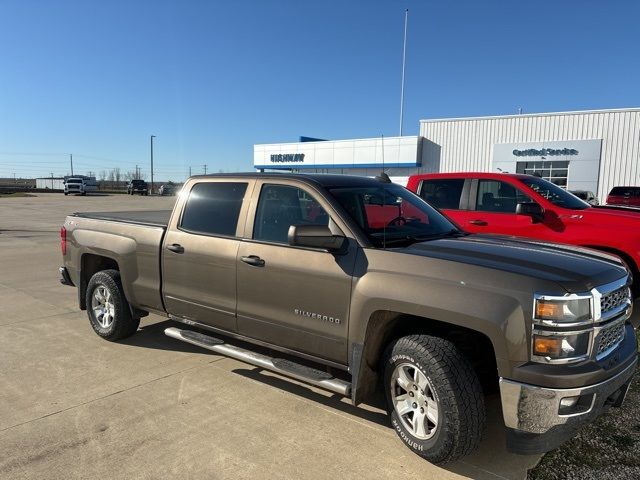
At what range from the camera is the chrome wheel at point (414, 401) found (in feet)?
10.2

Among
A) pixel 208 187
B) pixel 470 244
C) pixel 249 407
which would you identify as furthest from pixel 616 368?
pixel 208 187

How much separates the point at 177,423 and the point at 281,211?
1801 mm

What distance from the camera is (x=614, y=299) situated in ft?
9.91

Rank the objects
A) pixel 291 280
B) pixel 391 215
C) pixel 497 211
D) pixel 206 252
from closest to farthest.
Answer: pixel 291 280 < pixel 391 215 < pixel 206 252 < pixel 497 211

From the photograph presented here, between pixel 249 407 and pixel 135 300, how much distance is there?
196cm

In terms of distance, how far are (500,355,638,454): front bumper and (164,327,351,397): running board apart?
1087 millimetres

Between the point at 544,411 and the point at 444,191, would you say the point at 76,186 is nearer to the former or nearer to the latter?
the point at 444,191

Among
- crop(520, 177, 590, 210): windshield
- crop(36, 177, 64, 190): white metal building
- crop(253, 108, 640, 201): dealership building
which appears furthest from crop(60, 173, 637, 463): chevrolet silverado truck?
crop(36, 177, 64, 190): white metal building

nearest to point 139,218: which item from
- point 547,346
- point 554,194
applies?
point 547,346

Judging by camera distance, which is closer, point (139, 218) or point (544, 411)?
point (544, 411)

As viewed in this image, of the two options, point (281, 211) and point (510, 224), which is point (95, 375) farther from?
point (510, 224)

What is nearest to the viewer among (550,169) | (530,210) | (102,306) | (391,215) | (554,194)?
(391,215)

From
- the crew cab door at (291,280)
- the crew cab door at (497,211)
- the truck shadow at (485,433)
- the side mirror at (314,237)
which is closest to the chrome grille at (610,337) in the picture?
the truck shadow at (485,433)

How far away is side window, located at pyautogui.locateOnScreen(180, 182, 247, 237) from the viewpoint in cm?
439
